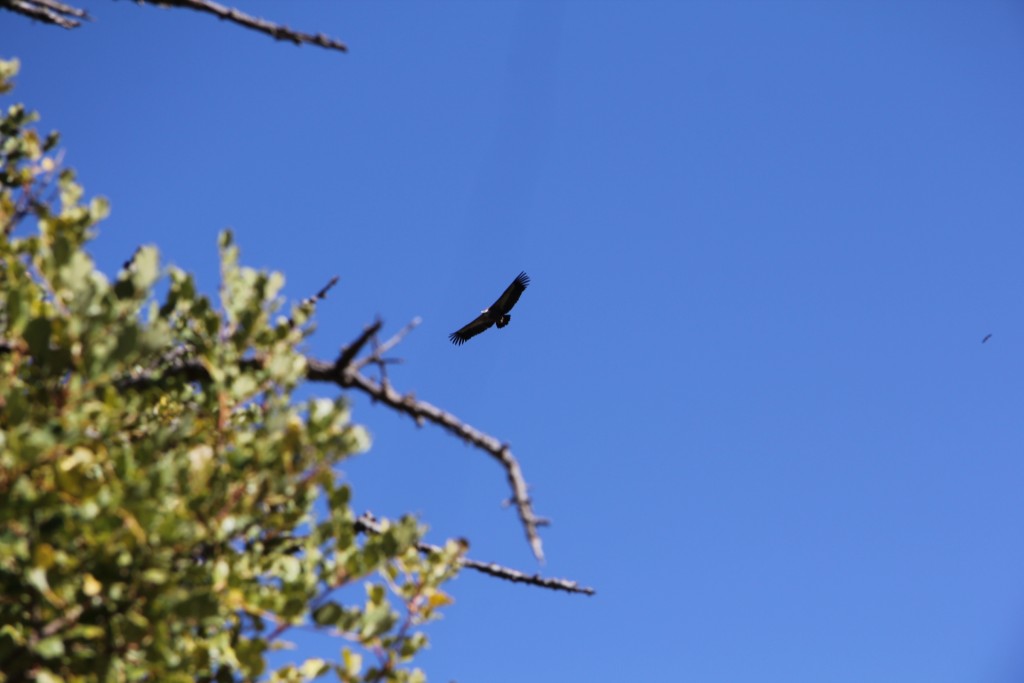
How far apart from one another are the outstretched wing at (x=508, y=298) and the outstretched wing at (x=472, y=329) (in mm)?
119

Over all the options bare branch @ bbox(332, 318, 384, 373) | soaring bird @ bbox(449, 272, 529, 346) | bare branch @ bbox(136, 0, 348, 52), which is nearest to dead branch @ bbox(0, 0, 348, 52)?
bare branch @ bbox(136, 0, 348, 52)

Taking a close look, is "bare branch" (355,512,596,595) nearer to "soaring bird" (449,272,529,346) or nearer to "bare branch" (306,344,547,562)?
"bare branch" (306,344,547,562)

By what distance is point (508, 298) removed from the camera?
26.2ft

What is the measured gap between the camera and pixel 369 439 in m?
3.70

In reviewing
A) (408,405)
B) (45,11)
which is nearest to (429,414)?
(408,405)

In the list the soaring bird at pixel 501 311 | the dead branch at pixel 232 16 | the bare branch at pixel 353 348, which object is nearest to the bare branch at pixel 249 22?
the dead branch at pixel 232 16

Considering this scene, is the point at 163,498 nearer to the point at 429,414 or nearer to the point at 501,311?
the point at 429,414

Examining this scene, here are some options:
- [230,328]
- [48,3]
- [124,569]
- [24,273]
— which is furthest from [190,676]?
[48,3]

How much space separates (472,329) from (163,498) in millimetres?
5406

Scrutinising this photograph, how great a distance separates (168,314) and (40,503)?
3.15 ft

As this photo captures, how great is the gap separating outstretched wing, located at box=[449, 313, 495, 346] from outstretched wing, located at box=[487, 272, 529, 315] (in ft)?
0.39

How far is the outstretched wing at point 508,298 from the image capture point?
784cm

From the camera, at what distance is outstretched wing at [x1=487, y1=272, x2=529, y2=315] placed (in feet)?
25.7

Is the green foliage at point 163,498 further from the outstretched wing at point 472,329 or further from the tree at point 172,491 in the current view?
the outstretched wing at point 472,329
